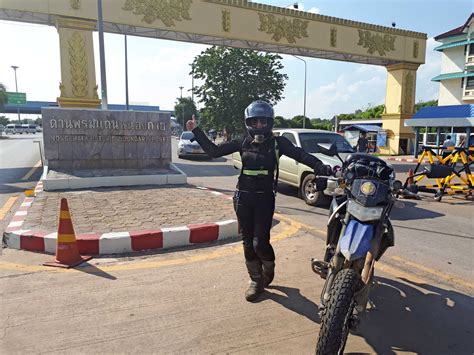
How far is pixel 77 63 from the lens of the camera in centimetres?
1423

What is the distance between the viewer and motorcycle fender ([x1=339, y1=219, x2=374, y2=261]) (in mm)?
2561

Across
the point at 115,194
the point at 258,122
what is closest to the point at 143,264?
the point at 258,122

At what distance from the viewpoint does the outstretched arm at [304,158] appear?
3.25m

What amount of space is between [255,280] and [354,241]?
131 centimetres

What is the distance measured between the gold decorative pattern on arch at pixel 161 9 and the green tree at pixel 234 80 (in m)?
16.0

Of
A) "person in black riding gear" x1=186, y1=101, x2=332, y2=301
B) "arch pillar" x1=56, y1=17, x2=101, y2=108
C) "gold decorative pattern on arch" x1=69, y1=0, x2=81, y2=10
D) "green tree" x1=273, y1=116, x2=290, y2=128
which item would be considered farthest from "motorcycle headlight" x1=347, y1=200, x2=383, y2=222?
"green tree" x1=273, y1=116, x2=290, y2=128

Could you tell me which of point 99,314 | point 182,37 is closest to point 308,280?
point 99,314

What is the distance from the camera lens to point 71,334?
2.87m

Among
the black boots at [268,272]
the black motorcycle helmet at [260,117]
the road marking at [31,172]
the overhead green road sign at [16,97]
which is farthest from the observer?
the overhead green road sign at [16,97]

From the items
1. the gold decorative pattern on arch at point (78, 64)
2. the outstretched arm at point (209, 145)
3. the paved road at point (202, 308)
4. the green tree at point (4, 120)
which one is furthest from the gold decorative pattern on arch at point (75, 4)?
the green tree at point (4, 120)

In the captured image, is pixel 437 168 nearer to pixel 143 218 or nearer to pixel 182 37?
pixel 143 218

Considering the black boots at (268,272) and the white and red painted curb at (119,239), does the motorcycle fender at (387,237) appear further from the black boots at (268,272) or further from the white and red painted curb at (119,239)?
the white and red painted curb at (119,239)

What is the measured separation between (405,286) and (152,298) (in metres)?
2.62

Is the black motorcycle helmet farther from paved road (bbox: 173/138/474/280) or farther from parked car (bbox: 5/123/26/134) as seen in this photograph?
parked car (bbox: 5/123/26/134)
